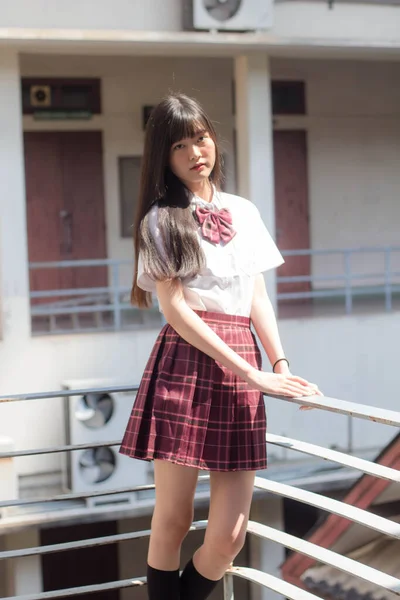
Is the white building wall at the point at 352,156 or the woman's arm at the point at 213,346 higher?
the white building wall at the point at 352,156

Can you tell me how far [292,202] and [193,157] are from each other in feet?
28.3

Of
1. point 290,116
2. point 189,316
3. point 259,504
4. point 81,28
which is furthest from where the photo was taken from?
point 290,116

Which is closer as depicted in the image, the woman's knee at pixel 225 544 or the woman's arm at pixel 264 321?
the woman's knee at pixel 225 544

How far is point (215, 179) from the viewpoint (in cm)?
238

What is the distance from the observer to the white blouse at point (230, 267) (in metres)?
2.20

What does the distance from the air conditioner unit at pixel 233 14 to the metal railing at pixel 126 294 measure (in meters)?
1.86

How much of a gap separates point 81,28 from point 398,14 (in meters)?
2.82

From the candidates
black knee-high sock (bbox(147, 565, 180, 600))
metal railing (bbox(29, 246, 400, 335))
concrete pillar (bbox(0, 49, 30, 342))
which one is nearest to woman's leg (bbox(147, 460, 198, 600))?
black knee-high sock (bbox(147, 565, 180, 600))

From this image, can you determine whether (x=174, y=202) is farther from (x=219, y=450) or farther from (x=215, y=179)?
(x=219, y=450)

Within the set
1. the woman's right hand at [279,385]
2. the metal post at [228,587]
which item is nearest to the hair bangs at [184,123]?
the woman's right hand at [279,385]

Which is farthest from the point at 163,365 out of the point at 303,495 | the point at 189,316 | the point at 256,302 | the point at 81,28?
the point at 81,28

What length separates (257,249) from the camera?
2.30 m

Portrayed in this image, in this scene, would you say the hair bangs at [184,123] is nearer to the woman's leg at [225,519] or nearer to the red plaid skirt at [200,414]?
the red plaid skirt at [200,414]

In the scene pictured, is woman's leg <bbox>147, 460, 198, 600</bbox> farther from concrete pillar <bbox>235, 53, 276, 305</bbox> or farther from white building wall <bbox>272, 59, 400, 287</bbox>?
white building wall <bbox>272, 59, 400, 287</bbox>
